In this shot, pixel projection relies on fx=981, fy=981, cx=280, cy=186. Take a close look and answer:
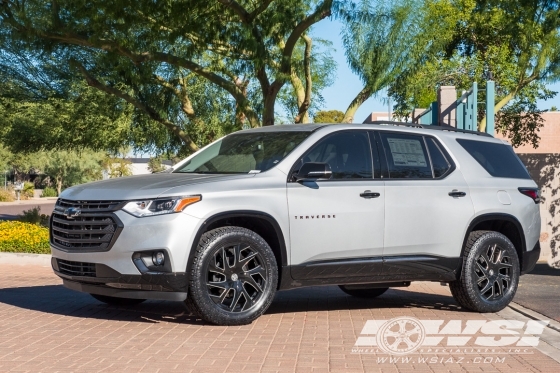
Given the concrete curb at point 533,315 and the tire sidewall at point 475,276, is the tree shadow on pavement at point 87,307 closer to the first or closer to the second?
the tire sidewall at point 475,276

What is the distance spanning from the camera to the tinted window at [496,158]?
10.9 m

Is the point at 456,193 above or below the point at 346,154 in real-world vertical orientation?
below

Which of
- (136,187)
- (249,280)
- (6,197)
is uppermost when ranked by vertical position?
(136,187)

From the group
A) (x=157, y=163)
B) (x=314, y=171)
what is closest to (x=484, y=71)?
(x=157, y=163)

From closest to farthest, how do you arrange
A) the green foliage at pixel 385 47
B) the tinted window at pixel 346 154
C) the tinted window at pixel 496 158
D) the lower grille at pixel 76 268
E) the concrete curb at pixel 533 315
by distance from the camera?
the lower grille at pixel 76 268, the concrete curb at pixel 533 315, the tinted window at pixel 346 154, the tinted window at pixel 496 158, the green foliage at pixel 385 47

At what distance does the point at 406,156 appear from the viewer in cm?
1021

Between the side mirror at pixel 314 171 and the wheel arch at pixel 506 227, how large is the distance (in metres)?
2.11

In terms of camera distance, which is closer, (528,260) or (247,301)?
(247,301)

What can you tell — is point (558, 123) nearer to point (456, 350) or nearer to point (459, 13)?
point (459, 13)

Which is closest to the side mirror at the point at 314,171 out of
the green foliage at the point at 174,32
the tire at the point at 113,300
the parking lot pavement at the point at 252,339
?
the parking lot pavement at the point at 252,339

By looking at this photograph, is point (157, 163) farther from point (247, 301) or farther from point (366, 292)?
point (247, 301)

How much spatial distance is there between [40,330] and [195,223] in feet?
5.44

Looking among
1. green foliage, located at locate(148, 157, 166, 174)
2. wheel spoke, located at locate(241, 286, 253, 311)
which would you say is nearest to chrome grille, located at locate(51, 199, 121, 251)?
wheel spoke, located at locate(241, 286, 253, 311)

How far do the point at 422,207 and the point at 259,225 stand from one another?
5.96 feet
